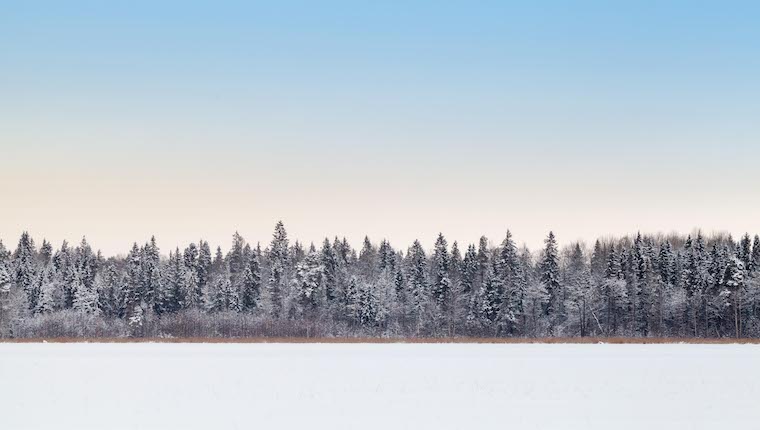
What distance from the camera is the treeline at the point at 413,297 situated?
345 feet

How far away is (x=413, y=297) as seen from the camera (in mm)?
129250

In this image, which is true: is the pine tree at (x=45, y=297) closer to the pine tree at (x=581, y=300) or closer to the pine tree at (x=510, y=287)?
the pine tree at (x=510, y=287)

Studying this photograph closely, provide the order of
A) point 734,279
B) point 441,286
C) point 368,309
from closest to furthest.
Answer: point 734,279, point 368,309, point 441,286

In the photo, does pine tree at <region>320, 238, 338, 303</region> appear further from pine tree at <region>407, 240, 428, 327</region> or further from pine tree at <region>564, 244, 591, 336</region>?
pine tree at <region>564, 244, 591, 336</region>

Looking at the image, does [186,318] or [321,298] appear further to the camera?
[321,298]

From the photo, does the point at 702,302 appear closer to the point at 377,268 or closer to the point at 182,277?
the point at 377,268

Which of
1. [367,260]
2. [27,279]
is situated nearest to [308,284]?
[367,260]
